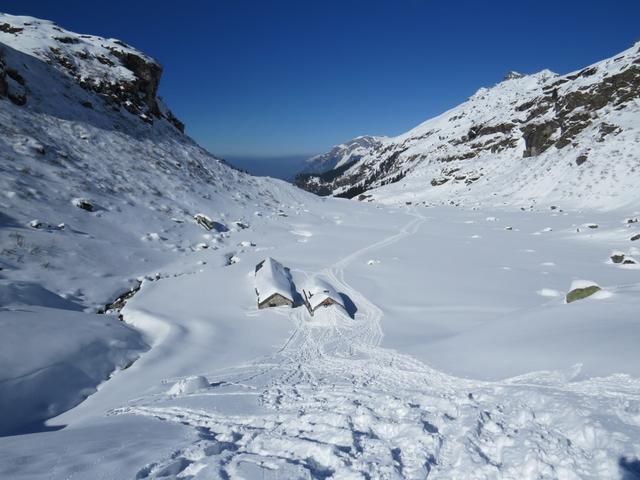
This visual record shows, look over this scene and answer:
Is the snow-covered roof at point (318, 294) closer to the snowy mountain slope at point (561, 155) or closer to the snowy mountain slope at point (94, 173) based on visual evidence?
the snowy mountain slope at point (94, 173)

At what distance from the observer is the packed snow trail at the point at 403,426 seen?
487cm

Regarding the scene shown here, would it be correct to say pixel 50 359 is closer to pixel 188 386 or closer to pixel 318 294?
pixel 188 386

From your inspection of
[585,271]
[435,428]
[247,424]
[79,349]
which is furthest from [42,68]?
[585,271]

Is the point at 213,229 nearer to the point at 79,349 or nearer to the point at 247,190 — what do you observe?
the point at 247,190

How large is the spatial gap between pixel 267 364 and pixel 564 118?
68.7m

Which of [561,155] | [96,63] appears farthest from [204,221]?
[561,155]

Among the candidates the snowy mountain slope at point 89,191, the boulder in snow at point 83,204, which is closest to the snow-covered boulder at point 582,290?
the snowy mountain slope at point 89,191

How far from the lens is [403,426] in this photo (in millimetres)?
6055

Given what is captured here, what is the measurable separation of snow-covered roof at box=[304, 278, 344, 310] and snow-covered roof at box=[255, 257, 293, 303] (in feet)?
3.01

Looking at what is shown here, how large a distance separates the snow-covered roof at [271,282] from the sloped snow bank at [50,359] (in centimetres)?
572

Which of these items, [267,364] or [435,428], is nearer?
[435,428]

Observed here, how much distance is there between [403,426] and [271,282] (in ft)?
39.0

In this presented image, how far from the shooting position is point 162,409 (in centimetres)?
770

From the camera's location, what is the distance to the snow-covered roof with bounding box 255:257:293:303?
1653 cm
